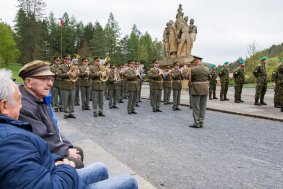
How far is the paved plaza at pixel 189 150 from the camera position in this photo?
15.5ft

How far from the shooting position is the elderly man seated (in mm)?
1771

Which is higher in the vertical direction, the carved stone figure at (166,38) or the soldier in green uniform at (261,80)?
the carved stone figure at (166,38)

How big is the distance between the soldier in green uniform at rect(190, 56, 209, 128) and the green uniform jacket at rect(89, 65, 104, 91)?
4.52 metres

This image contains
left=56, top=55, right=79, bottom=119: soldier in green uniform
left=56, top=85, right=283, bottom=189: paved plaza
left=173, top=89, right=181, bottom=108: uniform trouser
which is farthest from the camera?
left=173, top=89, right=181, bottom=108: uniform trouser

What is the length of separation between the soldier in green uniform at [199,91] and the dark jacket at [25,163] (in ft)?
24.6

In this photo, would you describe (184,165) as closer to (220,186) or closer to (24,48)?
(220,186)

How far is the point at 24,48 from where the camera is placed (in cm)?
7056

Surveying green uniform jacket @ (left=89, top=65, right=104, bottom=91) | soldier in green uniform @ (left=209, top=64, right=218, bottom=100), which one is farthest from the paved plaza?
soldier in green uniform @ (left=209, top=64, right=218, bottom=100)

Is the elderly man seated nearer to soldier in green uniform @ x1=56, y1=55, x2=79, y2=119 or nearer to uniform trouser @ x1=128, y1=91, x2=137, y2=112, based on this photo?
soldier in green uniform @ x1=56, y1=55, x2=79, y2=119

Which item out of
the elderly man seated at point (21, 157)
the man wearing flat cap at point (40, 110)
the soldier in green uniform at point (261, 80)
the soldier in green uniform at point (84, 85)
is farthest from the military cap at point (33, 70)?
the soldier in green uniform at point (261, 80)

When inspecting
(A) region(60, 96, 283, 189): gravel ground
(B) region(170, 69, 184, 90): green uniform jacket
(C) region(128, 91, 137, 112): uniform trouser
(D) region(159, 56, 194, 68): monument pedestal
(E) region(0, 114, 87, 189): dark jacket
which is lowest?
(A) region(60, 96, 283, 189): gravel ground

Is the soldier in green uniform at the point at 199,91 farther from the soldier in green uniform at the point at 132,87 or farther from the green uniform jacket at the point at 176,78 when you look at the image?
the green uniform jacket at the point at 176,78

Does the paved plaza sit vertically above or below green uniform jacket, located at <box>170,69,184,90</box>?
below

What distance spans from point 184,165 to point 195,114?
406 cm
